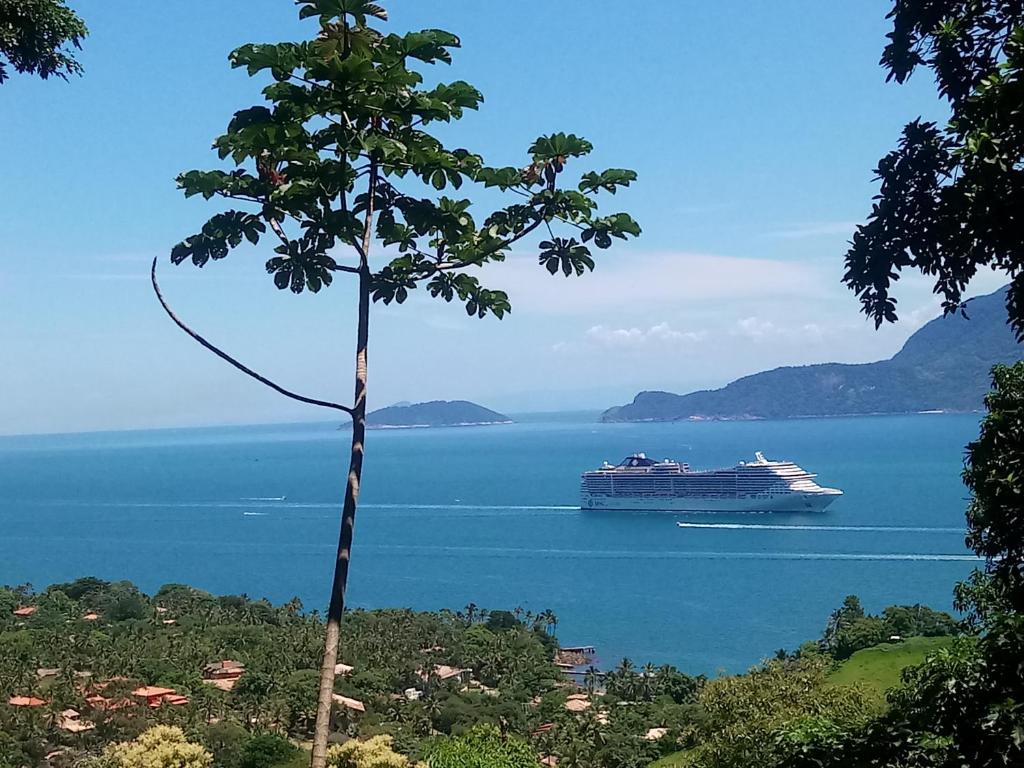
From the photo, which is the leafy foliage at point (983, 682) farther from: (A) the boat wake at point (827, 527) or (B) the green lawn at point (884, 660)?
(A) the boat wake at point (827, 527)

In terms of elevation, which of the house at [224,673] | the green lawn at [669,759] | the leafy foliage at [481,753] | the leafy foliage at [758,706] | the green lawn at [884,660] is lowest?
the house at [224,673]

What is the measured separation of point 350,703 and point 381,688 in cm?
→ 230

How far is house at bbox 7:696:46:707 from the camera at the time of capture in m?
18.5

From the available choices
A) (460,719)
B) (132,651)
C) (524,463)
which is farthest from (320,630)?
(524,463)

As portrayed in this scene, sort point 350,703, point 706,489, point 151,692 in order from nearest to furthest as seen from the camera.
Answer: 1. point 151,692
2. point 350,703
3. point 706,489

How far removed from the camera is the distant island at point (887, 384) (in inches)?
5768

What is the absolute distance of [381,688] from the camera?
2302 centimetres

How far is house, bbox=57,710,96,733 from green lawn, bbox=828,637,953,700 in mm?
14618

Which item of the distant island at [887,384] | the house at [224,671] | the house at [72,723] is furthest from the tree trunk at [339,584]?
the distant island at [887,384]

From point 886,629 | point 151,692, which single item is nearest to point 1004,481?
point 151,692

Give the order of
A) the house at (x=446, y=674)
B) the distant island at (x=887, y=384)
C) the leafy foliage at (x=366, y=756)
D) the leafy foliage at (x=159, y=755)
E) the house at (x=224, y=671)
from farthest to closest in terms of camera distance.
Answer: the distant island at (x=887, y=384)
the house at (x=446, y=674)
the house at (x=224, y=671)
the leafy foliage at (x=159, y=755)
the leafy foliage at (x=366, y=756)

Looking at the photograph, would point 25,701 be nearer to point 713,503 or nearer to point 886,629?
point 886,629

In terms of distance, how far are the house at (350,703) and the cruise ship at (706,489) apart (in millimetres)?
41560

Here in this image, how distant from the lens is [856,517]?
56.0 m
